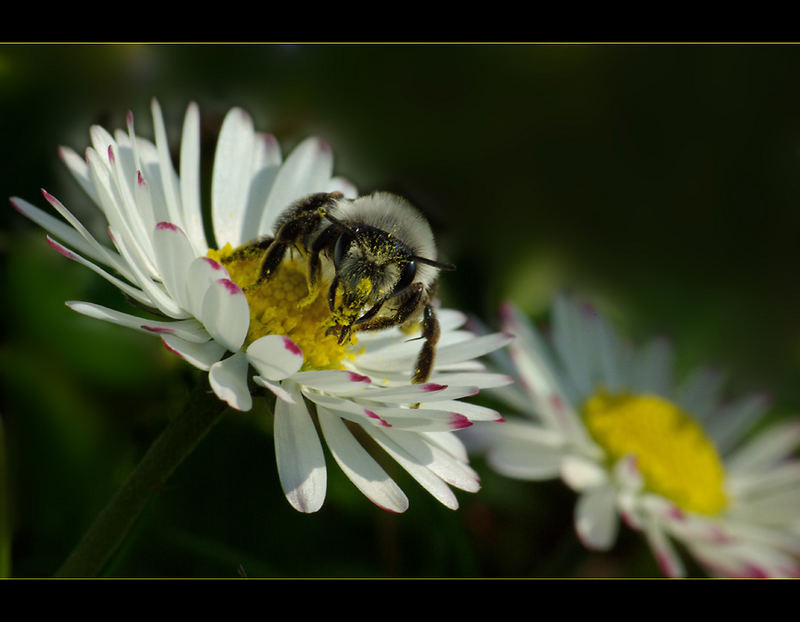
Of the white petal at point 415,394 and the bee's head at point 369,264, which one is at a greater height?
the bee's head at point 369,264

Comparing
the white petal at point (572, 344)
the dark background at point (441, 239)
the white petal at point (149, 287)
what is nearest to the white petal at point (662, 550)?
the dark background at point (441, 239)

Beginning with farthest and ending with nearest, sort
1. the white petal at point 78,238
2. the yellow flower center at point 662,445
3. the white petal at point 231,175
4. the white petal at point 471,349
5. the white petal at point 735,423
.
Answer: the white petal at point 735,423 < the yellow flower center at point 662,445 < the white petal at point 231,175 < the white petal at point 471,349 < the white petal at point 78,238

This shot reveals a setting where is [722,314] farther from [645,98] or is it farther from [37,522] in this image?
[37,522]

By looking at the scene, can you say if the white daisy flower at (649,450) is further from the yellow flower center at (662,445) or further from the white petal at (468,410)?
the white petal at (468,410)

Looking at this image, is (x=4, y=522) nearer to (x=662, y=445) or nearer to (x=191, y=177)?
(x=191, y=177)

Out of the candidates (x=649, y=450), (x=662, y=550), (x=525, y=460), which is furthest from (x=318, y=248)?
Result: (x=649, y=450)
